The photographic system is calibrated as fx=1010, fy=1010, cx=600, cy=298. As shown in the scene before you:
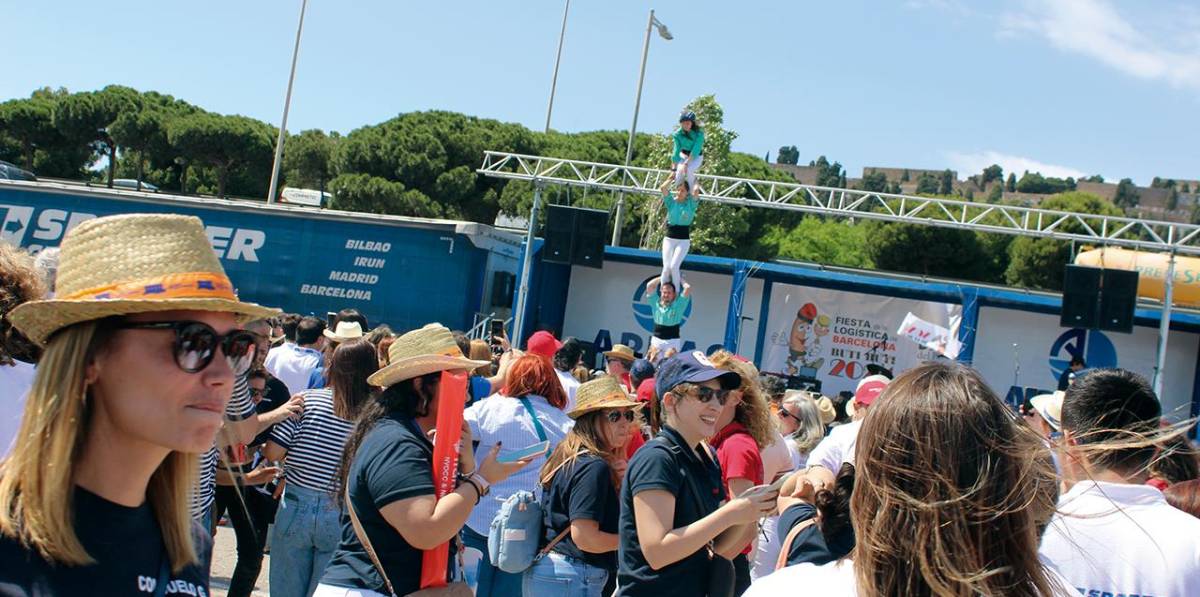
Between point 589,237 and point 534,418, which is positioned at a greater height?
point 589,237

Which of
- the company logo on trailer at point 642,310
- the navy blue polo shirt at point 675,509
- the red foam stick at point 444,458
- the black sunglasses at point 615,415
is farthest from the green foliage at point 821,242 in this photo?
the red foam stick at point 444,458

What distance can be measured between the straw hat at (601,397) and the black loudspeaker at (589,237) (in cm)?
1384

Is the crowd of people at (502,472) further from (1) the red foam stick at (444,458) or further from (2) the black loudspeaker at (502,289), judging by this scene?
(2) the black loudspeaker at (502,289)

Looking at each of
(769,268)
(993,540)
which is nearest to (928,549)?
(993,540)

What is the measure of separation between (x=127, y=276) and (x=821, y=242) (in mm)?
51026

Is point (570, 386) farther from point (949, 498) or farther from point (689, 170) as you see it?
point (689, 170)

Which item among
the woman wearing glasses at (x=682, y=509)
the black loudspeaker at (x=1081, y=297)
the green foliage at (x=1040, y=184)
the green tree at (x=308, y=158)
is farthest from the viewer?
the green foliage at (x=1040, y=184)

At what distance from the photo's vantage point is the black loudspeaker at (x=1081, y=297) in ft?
54.7

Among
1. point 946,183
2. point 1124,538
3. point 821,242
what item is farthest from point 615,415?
point 946,183

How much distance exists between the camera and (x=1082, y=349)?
61.3 ft

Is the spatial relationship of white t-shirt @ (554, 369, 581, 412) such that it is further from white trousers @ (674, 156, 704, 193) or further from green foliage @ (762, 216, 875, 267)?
green foliage @ (762, 216, 875, 267)

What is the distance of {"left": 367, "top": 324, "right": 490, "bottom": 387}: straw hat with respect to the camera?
371 cm

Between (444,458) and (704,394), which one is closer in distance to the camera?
(444,458)

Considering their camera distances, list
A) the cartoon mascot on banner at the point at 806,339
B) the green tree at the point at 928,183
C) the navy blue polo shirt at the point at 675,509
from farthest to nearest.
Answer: the green tree at the point at 928,183 < the cartoon mascot on banner at the point at 806,339 < the navy blue polo shirt at the point at 675,509
